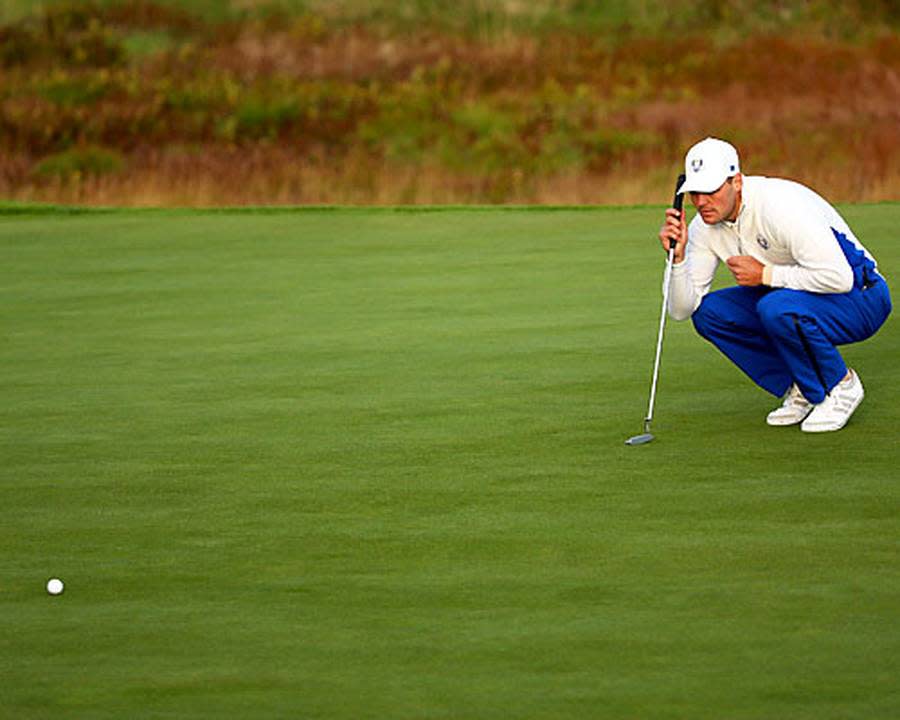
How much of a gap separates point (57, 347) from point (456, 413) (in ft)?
9.04

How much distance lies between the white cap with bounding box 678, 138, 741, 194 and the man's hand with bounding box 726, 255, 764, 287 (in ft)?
1.21

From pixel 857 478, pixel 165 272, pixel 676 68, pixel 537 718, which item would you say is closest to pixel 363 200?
pixel 676 68

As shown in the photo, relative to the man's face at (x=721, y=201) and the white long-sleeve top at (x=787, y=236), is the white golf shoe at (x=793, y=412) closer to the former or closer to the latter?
the white long-sleeve top at (x=787, y=236)

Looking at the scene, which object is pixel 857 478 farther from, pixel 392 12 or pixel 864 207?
pixel 392 12

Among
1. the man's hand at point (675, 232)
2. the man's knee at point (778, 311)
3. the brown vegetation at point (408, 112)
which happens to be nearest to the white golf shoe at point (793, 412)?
the man's knee at point (778, 311)

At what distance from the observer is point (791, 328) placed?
685 centimetres

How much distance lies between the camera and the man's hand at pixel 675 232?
679cm

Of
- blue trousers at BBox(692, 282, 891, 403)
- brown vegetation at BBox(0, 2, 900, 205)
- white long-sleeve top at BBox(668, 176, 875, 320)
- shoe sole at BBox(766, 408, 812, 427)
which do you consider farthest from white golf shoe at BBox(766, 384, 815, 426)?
brown vegetation at BBox(0, 2, 900, 205)

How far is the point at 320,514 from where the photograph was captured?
5.95 meters

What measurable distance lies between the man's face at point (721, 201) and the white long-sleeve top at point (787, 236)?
5 cm

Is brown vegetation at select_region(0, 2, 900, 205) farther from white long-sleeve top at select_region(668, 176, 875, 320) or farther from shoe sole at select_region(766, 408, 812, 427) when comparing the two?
white long-sleeve top at select_region(668, 176, 875, 320)

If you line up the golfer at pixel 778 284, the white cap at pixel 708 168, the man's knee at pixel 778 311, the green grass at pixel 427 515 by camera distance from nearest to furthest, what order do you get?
the green grass at pixel 427 515, the white cap at pixel 708 168, the golfer at pixel 778 284, the man's knee at pixel 778 311

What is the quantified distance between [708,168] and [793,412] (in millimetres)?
1028

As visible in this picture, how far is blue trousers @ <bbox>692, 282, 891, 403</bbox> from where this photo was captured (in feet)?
22.5
